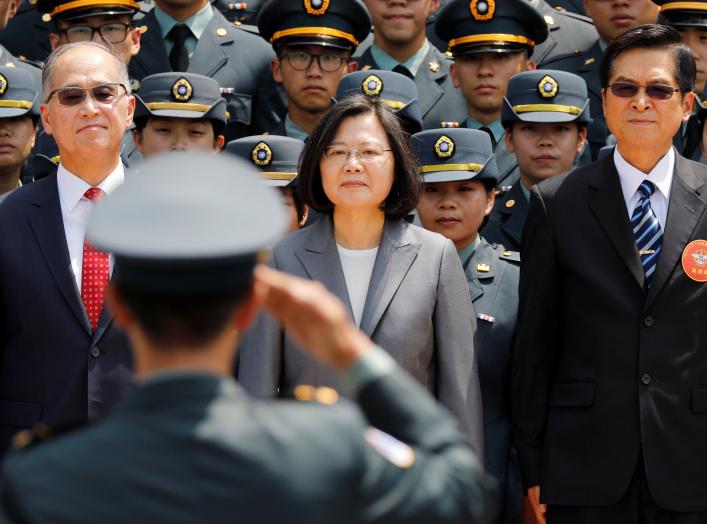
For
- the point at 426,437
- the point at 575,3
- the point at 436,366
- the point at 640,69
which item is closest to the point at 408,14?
the point at 575,3

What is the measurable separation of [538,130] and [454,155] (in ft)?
2.84

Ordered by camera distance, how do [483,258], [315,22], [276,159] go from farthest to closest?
[315,22] < [276,159] < [483,258]

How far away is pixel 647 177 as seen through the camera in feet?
16.3

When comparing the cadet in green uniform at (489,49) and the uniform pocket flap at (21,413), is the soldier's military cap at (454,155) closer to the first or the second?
the cadet in green uniform at (489,49)

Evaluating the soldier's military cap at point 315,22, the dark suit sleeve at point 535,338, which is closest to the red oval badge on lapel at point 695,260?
the dark suit sleeve at point 535,338

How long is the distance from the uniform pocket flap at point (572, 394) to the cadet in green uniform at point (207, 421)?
8.43ft

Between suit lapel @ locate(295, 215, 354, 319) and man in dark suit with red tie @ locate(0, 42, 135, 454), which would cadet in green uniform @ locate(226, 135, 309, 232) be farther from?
man in dark suit with red tie @ locate(0, 42, 135, 454)

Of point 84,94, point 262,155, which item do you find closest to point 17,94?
point 262,155

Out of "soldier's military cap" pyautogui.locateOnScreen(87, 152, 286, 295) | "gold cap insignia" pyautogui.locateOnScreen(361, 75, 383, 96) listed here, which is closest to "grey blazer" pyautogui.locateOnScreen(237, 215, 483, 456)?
"gold cap insignia" pyautogui.locateOnScreen(361, 75, 383, 96)

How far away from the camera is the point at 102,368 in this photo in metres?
4.69

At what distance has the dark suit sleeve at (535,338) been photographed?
4.89m

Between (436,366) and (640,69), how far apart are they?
133 cm

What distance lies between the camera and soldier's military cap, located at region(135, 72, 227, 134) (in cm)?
689

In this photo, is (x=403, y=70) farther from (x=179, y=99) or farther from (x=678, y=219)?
(x=678, y=219)
